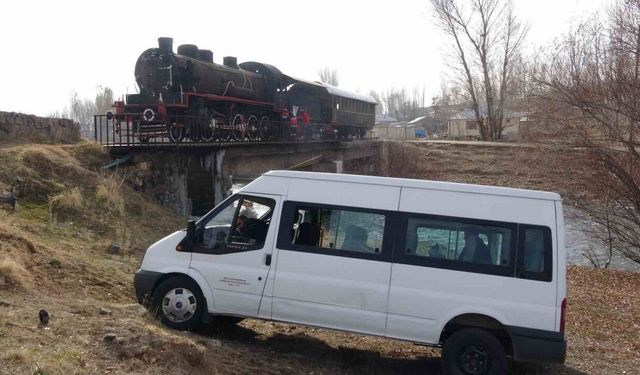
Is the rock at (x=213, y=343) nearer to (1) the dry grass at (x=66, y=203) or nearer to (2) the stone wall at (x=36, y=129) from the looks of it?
(1) the dry grass at (x=66, y=203)

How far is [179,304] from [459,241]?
347cm

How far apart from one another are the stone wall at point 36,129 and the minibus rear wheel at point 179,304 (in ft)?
39.4

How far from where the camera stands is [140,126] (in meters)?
19.7

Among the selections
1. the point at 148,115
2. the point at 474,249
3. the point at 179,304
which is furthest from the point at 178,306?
the point at 148,115

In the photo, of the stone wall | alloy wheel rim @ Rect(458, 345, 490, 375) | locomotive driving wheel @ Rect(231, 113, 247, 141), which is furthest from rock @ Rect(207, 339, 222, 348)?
locomotive driving wheel @ Rect(231, 113, 247, 141)

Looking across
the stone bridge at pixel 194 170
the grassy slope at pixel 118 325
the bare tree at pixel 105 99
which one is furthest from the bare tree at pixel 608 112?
the bare tree at pixel 105 99

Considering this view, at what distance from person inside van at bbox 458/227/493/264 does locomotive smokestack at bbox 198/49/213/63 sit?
18.7 m

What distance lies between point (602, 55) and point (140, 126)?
1378 cm

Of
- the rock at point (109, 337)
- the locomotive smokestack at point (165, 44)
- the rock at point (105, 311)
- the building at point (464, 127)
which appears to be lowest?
the rock at point (105, 311)

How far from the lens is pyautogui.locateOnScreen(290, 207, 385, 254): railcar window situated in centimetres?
751

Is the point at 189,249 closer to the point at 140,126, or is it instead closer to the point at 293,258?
the point at 293,258

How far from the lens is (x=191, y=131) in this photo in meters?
20.8

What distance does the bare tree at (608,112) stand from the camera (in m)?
17.2

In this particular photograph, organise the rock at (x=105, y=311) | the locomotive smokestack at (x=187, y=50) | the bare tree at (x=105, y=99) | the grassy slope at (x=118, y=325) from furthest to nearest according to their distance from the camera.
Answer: the bare tree at (x=105, y=99) < the locomotive smokestack at (x=187, y=50) < the rock at (x=105, y=311) < the grassy slope at (x=118, y=325)
